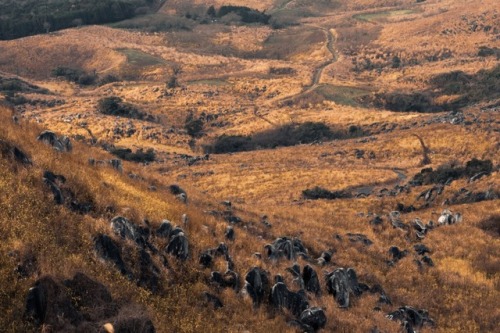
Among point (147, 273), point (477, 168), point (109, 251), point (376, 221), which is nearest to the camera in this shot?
point (109, 251)

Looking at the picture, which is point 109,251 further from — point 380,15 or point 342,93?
point 380,15

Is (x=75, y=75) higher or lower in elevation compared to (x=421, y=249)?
lower

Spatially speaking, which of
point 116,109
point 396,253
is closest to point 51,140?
point 396,253

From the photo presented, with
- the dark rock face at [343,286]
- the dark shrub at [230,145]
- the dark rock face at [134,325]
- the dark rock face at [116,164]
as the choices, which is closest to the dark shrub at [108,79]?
the dark shrub at [230,145]

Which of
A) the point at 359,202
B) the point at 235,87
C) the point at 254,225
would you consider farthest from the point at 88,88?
the point at 254,225

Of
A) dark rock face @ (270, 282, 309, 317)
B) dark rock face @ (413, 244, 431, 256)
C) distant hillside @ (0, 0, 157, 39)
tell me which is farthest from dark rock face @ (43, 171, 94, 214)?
distant hillside @ (0, 0, 157, 39)
